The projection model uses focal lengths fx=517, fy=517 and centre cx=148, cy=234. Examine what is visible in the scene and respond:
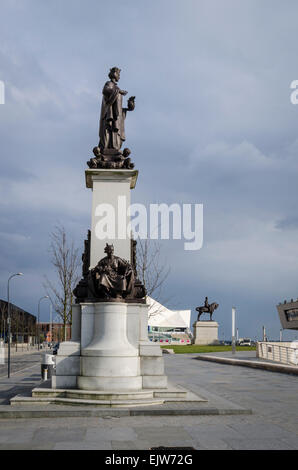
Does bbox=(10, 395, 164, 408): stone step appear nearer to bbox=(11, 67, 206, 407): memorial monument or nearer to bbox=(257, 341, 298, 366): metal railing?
bbox=(11, 67, 206, 407): memorial monument

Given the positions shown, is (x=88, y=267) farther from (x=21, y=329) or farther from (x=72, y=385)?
(x=21, y=329)

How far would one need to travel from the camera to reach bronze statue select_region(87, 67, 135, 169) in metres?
14.4

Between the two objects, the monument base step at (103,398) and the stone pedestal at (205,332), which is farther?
the stone pedestal at (205,332)

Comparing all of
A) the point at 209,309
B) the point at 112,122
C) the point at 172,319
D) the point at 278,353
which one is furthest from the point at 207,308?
the point at 172,319

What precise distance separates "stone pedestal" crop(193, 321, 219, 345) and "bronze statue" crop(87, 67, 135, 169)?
177 ft

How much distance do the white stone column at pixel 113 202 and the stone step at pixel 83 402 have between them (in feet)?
12.1

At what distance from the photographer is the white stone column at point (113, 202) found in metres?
13.6

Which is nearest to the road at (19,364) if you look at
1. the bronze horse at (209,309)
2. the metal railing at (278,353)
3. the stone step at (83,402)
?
the stone step at (83,402)

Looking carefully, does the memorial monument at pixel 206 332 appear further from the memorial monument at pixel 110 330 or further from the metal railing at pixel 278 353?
the memorial monument at pixel 110 330

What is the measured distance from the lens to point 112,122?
583 inches

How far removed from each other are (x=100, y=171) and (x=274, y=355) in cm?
2334

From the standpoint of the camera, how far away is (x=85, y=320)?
1235 centimetres

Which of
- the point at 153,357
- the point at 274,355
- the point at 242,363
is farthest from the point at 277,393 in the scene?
the point at 274,355

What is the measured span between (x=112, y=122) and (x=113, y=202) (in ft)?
8.44
